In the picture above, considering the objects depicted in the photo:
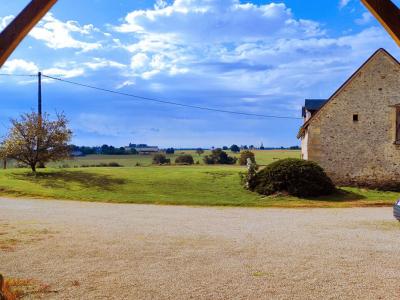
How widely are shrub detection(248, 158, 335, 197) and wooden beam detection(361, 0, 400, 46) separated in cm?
2021

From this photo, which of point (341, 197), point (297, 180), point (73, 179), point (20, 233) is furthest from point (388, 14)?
point (73, 179)

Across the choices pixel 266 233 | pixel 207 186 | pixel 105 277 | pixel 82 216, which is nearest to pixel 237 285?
pixel 105 277

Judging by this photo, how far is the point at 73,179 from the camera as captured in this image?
93.8 ft

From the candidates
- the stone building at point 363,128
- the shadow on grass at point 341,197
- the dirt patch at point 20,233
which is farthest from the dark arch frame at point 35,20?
the stone building at point 363,128

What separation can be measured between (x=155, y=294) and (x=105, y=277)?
128 centimetres

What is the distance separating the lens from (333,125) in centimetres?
2572

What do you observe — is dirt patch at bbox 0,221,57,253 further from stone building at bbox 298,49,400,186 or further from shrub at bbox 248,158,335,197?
stone building at bbox 298,49,400,186

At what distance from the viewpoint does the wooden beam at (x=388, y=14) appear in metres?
3.34

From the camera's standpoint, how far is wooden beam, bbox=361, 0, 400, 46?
10.9 feet

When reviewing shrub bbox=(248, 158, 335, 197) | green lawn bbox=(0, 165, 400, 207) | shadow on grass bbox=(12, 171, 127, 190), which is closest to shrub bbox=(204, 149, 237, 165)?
green lawn bbox=(0, 165, 400, 207)

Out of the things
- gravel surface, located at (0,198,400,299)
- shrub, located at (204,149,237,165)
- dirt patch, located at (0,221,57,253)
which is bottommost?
gravel surface, located at (0,198,400,299)

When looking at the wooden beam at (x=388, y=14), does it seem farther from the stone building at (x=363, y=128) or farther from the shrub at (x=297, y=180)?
the stone building at (x=363, y=128)

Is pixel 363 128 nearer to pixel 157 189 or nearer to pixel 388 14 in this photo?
pixel 157 189

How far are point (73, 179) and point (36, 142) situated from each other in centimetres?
411
